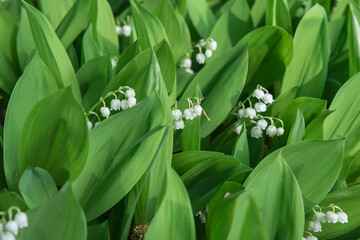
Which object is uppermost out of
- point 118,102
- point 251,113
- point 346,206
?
point 118,102

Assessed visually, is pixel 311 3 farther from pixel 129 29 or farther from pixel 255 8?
pixel 129 29

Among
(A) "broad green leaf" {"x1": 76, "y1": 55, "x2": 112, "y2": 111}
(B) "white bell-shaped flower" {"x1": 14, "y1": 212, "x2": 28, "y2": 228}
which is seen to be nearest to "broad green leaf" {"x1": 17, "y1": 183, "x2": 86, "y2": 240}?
(B) "white bell-shaped flower" {"x1": 14, "y1": 212, "x2": 28, "y2": 228}

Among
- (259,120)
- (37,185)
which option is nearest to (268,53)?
(259,120)

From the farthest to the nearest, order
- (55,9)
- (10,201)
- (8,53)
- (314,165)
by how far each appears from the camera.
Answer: (55,9) < (8,53) < (314,165) < (10,201)

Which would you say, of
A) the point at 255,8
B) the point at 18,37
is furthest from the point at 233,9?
the point at 18,37

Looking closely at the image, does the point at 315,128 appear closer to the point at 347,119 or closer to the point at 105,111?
the point at 347,119

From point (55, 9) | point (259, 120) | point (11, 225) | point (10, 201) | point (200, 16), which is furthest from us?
point (200, 16)
